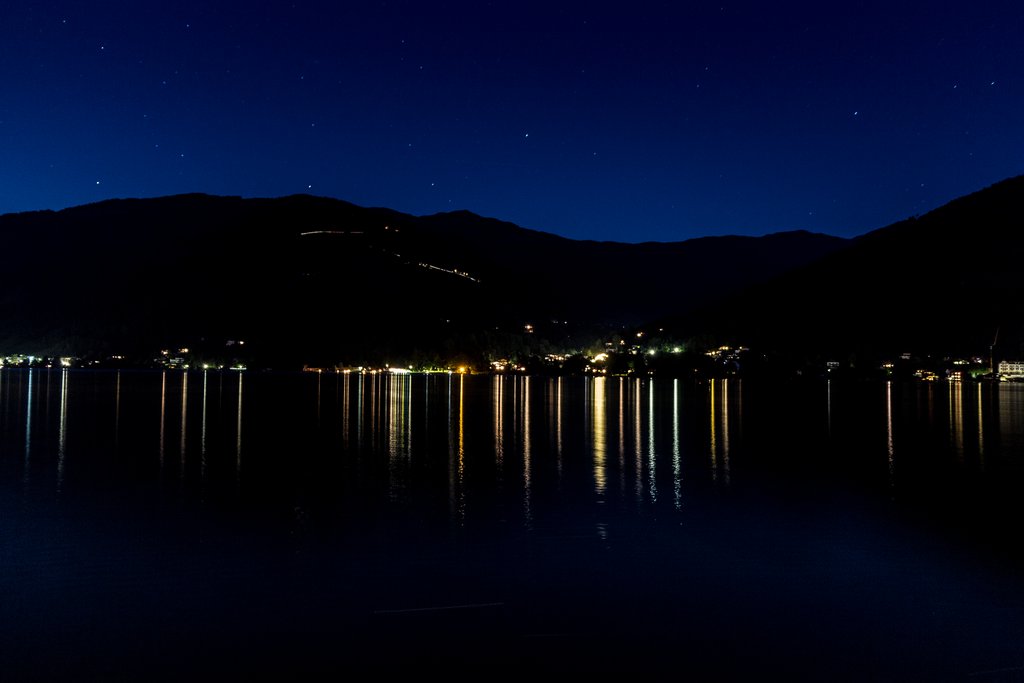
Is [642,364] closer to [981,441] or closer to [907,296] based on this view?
[907,296]

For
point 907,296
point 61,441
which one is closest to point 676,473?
point 61,441

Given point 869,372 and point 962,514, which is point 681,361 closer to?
point 869,372

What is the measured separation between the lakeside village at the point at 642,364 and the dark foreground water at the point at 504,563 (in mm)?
113812

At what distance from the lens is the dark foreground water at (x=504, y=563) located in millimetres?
7695

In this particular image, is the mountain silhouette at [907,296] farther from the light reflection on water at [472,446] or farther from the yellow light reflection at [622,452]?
the yellow light reflection at [622,452]

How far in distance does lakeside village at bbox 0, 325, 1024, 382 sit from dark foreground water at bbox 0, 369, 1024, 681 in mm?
113812

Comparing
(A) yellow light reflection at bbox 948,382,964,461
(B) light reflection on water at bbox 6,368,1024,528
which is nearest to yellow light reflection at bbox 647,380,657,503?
(B) light reflection on water at bbox 6,368,1024,528

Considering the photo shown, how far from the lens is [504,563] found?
10.9 m

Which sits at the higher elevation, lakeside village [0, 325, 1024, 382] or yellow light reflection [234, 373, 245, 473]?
lakeside village [0, 325, 1024, 382]

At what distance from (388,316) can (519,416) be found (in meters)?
152

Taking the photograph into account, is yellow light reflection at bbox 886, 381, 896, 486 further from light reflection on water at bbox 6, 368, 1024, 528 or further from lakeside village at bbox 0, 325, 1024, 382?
lakeside village at bbox 0, 325, 1024, 382

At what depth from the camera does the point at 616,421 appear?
36.3 meters

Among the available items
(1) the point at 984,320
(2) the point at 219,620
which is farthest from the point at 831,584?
(1) the point at 984,320

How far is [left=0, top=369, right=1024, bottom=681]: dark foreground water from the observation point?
770 cm
